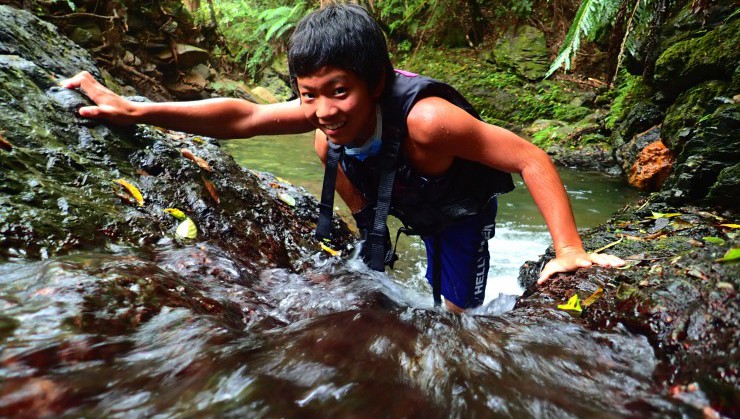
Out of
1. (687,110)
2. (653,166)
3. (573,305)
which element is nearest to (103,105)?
(573,305)

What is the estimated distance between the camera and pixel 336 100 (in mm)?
1944

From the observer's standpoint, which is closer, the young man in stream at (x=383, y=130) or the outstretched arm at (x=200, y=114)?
the young man in stream at (x=383, y=130)

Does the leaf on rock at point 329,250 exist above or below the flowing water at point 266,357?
below

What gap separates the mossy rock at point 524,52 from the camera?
37.7ft

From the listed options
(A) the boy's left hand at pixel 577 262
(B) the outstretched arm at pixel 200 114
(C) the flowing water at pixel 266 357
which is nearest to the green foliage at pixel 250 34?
(B) the outstretched arm at pixel 200 114

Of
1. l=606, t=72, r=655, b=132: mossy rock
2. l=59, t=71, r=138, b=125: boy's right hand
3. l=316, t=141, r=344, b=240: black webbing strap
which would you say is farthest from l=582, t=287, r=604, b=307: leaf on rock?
l=606, t=72, r=655, b=132: mossy rock

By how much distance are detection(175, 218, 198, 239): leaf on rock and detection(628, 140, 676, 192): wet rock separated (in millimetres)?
6044

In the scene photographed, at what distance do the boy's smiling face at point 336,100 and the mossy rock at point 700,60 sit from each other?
16.4 feet

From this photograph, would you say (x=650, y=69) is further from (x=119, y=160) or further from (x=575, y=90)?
(x=119, y=160)

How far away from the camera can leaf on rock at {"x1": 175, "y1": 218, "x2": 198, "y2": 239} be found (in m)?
2.14

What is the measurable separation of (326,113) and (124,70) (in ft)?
28.3

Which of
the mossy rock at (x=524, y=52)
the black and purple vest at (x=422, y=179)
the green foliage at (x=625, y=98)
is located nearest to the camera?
the black and purple vest at (x=422, y=179)

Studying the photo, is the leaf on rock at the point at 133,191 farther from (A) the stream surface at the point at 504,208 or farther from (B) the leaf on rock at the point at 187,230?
(A) the stream surface at the point at 504,208

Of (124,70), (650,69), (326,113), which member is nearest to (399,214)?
(326,113)
